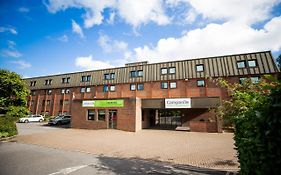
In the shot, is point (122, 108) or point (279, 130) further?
point (122, 108)

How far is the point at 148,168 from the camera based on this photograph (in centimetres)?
755

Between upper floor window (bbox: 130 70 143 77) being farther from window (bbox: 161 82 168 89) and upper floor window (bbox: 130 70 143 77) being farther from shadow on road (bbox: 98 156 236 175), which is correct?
A: shadow on road (bbox: 98 156 236 175)

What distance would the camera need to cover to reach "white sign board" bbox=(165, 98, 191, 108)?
1908 cm

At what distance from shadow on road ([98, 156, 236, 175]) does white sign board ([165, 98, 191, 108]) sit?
11.5 meters

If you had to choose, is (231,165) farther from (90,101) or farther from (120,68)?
(120,68)

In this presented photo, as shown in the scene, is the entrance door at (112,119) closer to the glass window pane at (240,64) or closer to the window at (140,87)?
the window at (140,87)

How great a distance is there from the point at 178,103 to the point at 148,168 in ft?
41.6

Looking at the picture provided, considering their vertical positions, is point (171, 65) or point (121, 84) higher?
point (171, 65)

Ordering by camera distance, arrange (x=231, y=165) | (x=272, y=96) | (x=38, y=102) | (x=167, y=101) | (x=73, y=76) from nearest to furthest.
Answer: (x=272, y=96)
(x=231, y=165)
(x=167, y=101)
(x=73, y=76)
(x=38, y=102)

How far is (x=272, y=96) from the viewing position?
8.27 ft

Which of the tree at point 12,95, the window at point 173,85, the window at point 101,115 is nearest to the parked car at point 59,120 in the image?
the tree at point 12,95

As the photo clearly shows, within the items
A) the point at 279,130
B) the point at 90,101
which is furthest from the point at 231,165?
the point at 90,101

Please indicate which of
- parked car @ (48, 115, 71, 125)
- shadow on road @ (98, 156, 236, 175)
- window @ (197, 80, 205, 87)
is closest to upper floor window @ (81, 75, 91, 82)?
parked car @ (48, 115, 71, 125)

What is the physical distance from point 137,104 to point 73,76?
22127 mm
